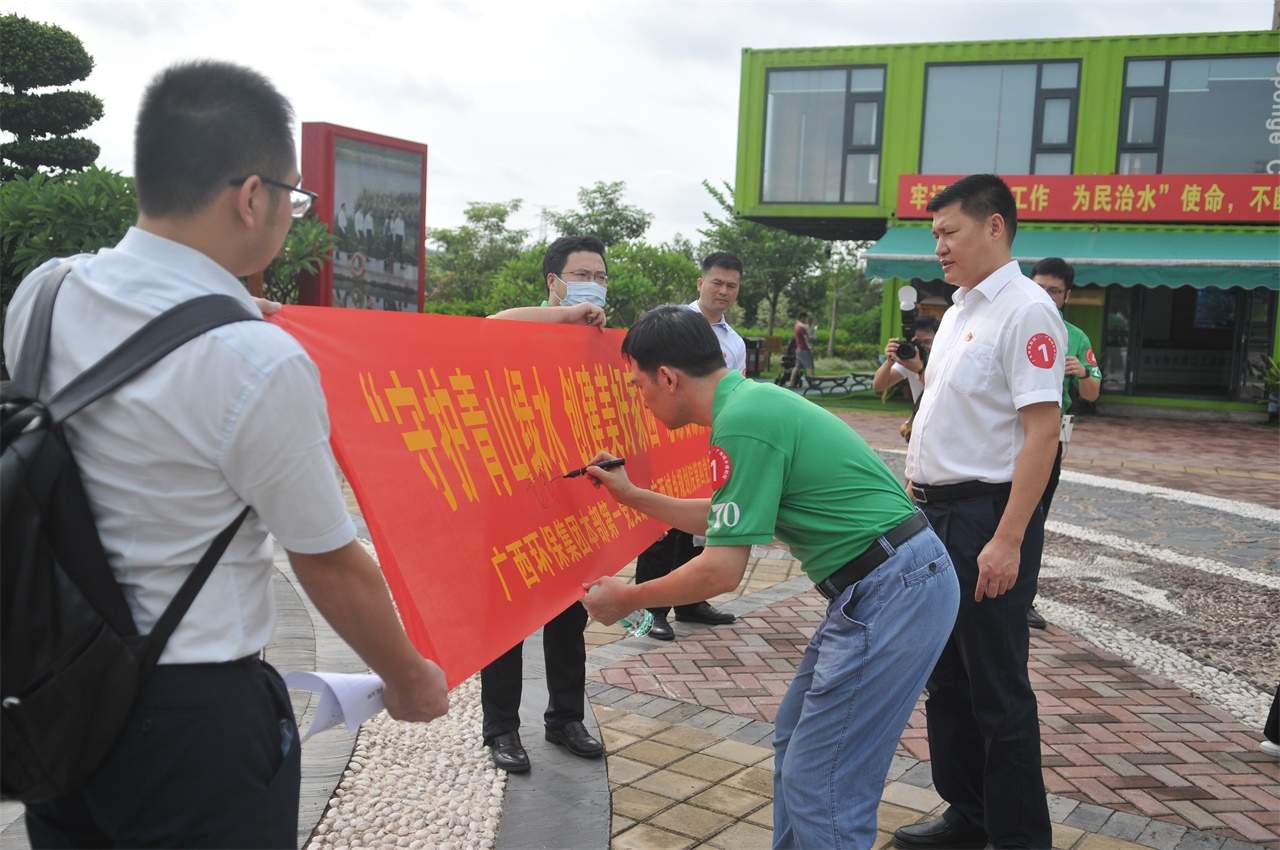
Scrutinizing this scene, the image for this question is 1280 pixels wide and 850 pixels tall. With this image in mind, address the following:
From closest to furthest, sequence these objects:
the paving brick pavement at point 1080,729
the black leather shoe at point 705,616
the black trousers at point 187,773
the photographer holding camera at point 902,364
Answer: the black trousers at point 187,773, the paving brick pavement at point 1080,729, the photographer holding camera at point 902,364, the black leather shoe at point 705,616

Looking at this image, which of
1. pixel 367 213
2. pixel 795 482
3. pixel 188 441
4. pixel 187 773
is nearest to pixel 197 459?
pixel 188 441

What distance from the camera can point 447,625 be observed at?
2.42 m

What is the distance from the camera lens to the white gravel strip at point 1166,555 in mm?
7000

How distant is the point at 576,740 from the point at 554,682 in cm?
22

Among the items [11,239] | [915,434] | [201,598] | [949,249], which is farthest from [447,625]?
[11,239]

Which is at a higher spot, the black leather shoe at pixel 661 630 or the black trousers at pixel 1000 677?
the black trousers at pixel 1000 677

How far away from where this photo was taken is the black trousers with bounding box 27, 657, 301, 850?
146cm

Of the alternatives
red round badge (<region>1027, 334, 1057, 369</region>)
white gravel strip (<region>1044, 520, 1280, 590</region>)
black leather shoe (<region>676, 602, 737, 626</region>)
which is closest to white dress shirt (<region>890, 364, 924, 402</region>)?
black leather shoe (<region>676, 602, 737, 626</region>)

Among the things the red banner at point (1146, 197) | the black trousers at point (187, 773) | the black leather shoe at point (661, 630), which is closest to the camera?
the black trousers at point (187, 773)

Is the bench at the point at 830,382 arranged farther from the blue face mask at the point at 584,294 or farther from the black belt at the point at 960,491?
the black belt at the point at 960,491

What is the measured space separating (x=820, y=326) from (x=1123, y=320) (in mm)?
23629

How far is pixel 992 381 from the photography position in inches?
123

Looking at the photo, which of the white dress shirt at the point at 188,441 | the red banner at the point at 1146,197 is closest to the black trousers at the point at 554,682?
the white dress shirt at the point at 188,441

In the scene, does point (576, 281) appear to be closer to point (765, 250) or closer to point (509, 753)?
point (509, 753)
